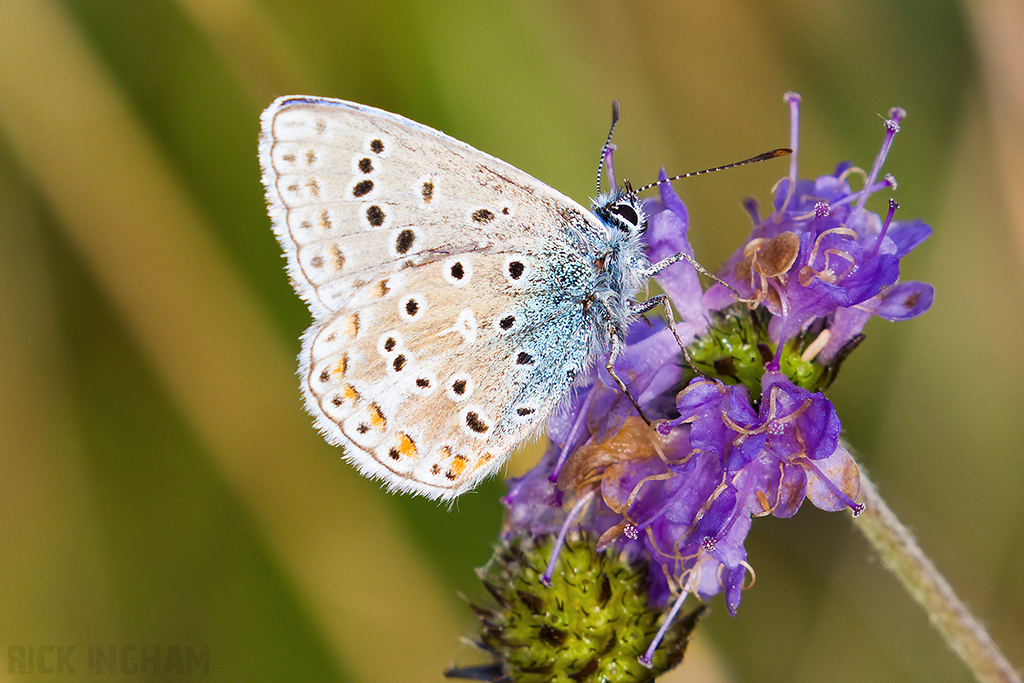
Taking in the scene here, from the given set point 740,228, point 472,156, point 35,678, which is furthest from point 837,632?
point 35,678

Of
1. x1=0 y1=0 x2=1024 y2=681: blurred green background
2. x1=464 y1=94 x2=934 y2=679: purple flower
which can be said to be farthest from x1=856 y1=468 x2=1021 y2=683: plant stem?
x1=0 y1=0 x2=1024 y2=681: blurred green background

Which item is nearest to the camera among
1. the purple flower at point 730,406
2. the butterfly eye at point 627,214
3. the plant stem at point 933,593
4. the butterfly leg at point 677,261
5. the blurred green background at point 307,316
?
the purple flower at point 730,406

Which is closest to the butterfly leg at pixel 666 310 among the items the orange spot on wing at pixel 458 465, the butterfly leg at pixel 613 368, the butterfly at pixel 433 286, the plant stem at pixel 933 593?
the butterfly at pixel 433 286

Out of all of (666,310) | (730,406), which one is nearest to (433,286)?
(666,310)

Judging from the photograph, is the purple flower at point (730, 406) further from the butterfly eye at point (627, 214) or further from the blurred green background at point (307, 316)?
the blurred green background at point (307, 316)

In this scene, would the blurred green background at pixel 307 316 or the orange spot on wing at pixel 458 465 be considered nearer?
the orange spot on wing at pixel 458 465

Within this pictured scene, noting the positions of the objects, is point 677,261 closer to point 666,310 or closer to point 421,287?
point 666,310

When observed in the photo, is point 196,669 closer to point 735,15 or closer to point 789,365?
point 789,365
